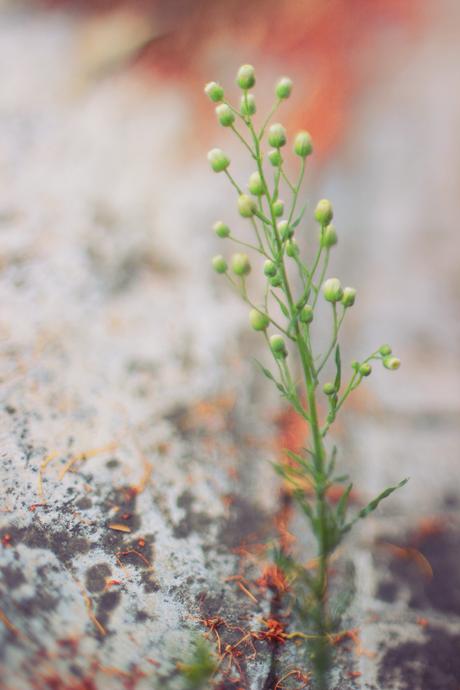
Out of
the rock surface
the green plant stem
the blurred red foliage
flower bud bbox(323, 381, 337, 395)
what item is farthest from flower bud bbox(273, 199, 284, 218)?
the blurred red foliage

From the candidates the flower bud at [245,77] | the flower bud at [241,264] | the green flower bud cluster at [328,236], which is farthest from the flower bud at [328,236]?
the flower bud at [245,77]

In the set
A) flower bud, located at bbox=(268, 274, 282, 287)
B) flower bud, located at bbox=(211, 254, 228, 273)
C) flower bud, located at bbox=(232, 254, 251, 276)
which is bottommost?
flower bud, located at bbox=(268, 274, 282, 287)

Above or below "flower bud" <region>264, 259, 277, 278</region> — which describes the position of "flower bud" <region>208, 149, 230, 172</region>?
above

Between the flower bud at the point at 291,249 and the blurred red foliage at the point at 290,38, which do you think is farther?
the blurred red foliage at the point at 290,38

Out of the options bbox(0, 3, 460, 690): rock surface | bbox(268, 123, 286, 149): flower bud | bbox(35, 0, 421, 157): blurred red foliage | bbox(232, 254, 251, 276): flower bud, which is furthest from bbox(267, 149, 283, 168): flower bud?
bbox(35, 0, 421, 157): blurred red foliage

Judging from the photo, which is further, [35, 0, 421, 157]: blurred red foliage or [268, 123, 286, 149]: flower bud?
[35, 0, 421, 157]: blurred red foliage

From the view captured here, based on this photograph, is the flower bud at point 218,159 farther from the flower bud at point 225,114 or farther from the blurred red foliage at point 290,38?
the blurred red foliage at point 290,38

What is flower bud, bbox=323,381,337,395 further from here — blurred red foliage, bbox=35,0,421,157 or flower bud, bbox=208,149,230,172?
blurred red foliage, bbox=35,0,421,157

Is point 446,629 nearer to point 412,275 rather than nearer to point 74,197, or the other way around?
point 412,275
